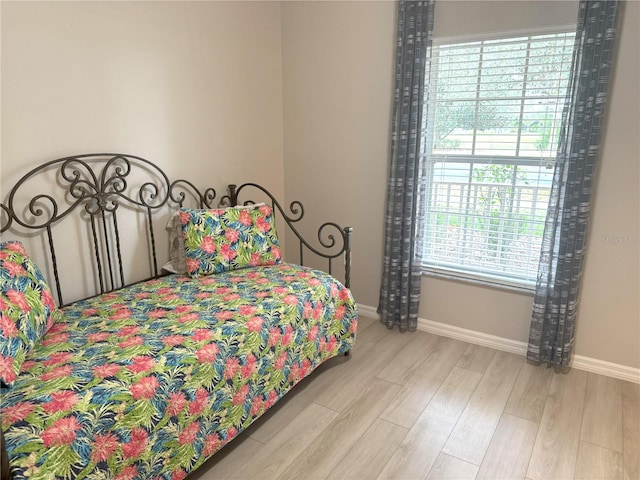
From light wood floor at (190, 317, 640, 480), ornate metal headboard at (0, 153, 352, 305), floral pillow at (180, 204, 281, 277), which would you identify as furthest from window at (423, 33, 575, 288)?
floral pillow at (180, 204, 281, 277)

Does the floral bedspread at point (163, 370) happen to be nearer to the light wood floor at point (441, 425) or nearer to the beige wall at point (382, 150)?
the light wood floor at point (441, 425)

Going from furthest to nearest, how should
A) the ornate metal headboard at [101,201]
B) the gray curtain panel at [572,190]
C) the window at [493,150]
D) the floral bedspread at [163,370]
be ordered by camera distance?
the window at [493,150], the gray curtain panel at [572,190], the ornate metal headboard at [101,201], the floral bedspread at [163,370]

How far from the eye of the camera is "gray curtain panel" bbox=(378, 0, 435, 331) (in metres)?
2.51

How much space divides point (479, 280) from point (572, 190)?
732mm

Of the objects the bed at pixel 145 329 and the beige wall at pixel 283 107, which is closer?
the bed at pixel 145 329

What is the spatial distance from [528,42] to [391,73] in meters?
0.75

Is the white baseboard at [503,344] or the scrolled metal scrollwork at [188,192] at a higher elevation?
the scrolled metal scrollwork at [188,192]

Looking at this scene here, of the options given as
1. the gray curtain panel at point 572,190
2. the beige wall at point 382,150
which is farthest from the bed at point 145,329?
the gray curtain panel at point 572,190

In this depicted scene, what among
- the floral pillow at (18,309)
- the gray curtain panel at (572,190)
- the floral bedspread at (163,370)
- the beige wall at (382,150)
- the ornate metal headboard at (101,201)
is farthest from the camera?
the beige wall at (382,150)

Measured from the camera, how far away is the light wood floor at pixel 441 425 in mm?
1748

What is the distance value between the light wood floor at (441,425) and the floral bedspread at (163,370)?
0.16 m

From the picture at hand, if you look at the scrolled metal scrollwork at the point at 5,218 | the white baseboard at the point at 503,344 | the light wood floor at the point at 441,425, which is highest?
the scrolled metal scrollwork at the point at 5,218

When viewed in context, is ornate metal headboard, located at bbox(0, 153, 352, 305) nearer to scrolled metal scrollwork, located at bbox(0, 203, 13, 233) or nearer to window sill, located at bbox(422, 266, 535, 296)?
scrolled metal scrollwork, located at bbox(0, 203, 13, 233)

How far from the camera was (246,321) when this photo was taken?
184cm
